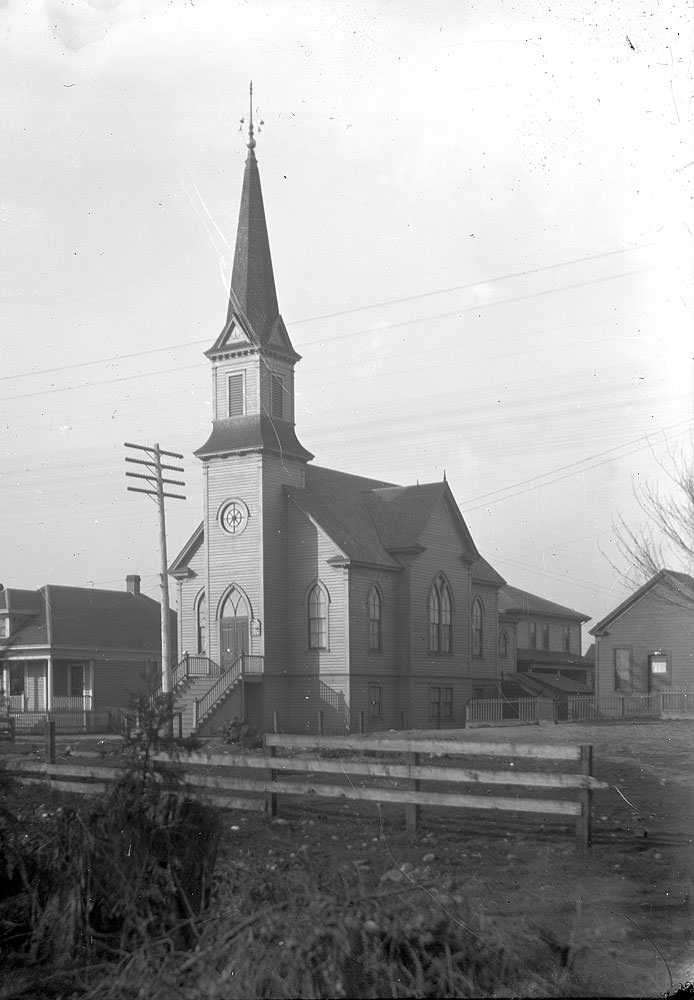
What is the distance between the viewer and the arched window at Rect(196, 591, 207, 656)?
40850 millimetres

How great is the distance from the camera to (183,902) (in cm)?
699

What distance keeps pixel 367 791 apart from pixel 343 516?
30428 mm

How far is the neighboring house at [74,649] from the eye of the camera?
125 ft

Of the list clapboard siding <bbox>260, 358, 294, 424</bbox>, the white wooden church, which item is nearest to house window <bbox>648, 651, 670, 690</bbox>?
the white wooden church

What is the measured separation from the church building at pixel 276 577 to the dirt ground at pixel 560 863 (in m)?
22.6

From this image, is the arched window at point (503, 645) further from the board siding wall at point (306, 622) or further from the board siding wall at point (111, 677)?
the board siding wall at point (111, 677)

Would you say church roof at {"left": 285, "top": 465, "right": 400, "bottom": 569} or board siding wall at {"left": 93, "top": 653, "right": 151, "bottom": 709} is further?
church roof at {"left": 285, "top": 465, "right": 400, "bottom": 569}

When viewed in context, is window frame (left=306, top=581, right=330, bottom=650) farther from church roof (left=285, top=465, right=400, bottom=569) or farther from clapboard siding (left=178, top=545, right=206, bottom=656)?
clapboard siding (left=178, top=545, right=206, bottom=656)

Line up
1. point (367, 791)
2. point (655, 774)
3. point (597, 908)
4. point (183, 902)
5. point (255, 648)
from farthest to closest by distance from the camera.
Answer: point (255, 648) → point (655, 774) → point (367, 791) → point (597, 908) → point (183, 902)

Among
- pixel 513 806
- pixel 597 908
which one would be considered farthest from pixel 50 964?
pixel 513 806

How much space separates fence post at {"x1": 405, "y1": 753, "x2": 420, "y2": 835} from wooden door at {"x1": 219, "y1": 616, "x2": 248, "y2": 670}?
2680 centimetres

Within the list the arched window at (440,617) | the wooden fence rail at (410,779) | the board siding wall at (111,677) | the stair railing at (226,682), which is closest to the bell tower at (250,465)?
the stair railing at (226,682)

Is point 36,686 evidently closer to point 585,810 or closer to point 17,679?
point 17,679

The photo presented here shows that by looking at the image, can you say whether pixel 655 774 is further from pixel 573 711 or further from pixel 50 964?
pixel 573 711
